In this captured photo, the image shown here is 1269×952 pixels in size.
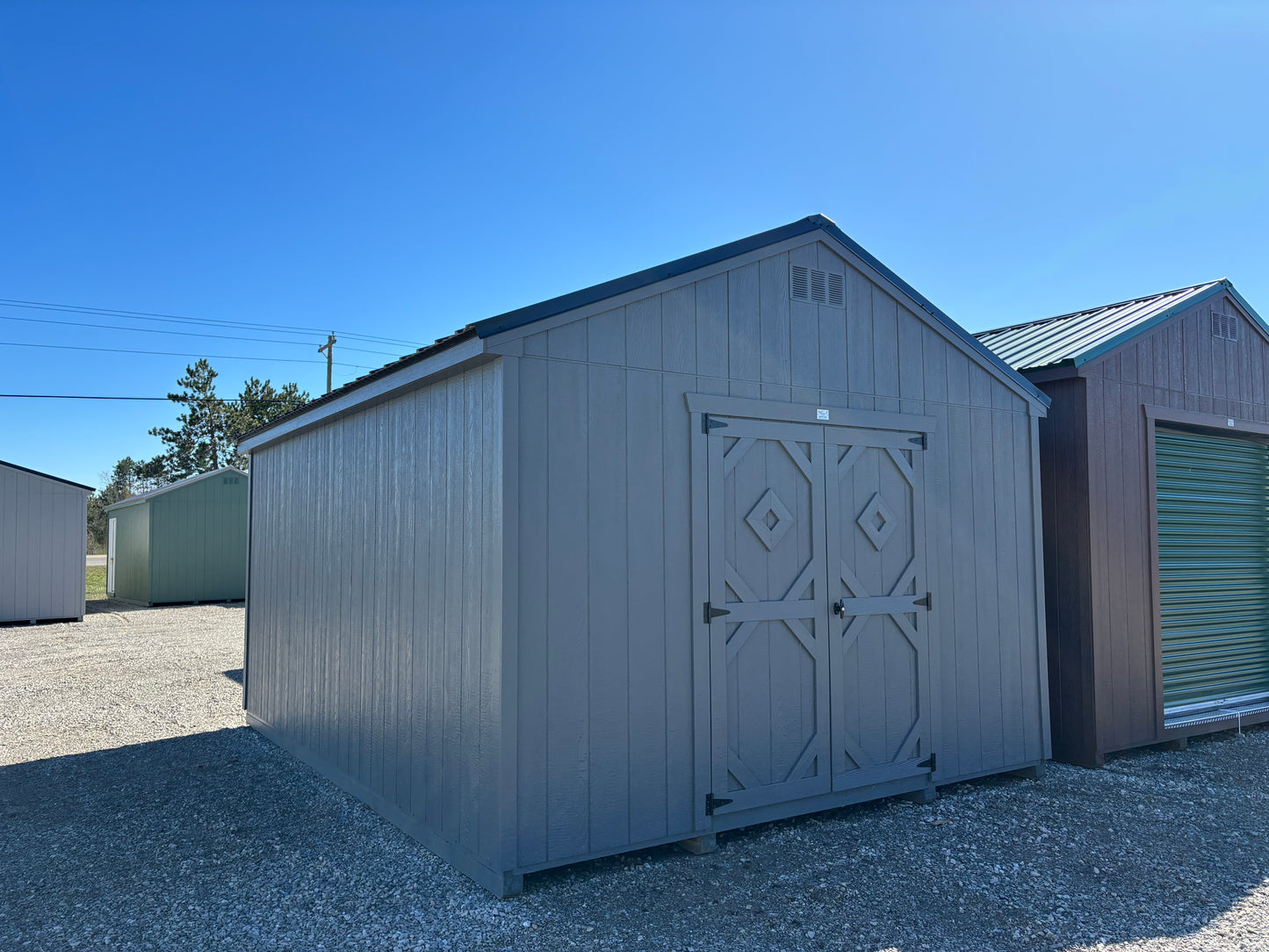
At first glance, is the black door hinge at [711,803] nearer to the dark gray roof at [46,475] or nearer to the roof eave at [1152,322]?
the roof eave at [1152,322]

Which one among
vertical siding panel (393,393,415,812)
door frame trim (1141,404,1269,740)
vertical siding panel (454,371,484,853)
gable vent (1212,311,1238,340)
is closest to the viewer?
vertical siding panel (454,371,484,853)

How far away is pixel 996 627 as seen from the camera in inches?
210

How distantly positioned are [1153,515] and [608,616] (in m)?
4.70

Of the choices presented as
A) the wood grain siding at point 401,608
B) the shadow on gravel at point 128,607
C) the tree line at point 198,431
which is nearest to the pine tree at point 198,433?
the tree line at point 198,431

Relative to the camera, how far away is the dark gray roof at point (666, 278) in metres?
3.63

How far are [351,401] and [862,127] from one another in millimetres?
5108

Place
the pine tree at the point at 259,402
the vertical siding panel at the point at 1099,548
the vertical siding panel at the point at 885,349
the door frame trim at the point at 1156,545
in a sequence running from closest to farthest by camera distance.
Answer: the vertical siding panel at the point at 885,349, the vertical siding panel at the point at 1099,548, the door frame trim at the point at 1156,545, the pine tree at the point at 259,402

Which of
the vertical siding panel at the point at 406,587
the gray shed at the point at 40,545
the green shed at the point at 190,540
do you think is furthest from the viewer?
the green shed at the point at 190,540

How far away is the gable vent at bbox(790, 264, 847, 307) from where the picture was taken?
4637mm

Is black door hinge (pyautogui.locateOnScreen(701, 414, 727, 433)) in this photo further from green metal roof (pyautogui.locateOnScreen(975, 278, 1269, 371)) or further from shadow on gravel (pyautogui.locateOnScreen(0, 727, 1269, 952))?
green metal roof (pyautogui.locateOnScreen(975, 278, 1269, 371))

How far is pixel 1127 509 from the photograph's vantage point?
19.9 ft

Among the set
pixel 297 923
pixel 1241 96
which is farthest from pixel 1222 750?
pixel 297 923

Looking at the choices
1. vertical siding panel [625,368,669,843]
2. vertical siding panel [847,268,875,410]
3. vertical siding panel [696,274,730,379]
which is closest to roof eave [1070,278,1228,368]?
vertical siding panel [847,268,875,410]

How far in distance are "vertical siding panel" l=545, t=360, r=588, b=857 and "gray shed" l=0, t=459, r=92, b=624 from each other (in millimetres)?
14810
